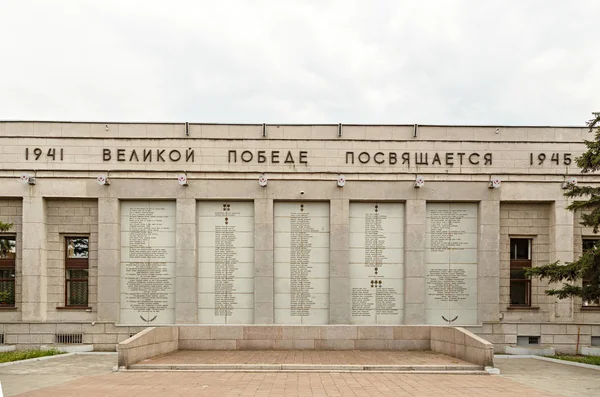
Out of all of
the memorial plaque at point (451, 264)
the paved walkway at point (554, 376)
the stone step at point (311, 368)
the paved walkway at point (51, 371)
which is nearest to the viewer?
the paved walkway at point (554, 376)

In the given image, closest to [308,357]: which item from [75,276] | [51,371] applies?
[51,371]

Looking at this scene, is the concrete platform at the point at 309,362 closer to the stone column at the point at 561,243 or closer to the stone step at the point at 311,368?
the stone step at the point at 311,368

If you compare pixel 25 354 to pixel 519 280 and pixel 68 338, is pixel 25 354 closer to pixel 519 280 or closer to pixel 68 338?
pixel 68 338

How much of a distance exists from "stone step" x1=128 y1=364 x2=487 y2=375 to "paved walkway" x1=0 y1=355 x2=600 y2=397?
1.53 feet

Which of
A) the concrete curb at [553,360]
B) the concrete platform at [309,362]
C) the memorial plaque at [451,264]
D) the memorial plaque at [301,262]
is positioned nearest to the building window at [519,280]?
the memorial plaque at [451,264]

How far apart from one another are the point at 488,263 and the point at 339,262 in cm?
647

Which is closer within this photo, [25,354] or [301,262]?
[25,354]

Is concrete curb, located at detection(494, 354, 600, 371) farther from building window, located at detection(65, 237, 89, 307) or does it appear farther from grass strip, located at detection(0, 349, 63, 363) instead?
building window, located at detection(65, 237, 89, 307)

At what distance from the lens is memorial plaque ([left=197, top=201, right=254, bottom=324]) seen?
22594 mm

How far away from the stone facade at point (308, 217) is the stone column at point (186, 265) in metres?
0.06

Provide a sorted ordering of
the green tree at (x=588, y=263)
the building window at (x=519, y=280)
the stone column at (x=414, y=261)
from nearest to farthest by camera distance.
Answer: the green tree at (x=588, y=263), the stone column at (x=414, y=261), the building window at (x=519, y=280)

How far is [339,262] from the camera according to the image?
885 inches

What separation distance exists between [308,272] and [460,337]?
7.69m

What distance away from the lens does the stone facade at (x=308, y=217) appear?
22.3 metres
